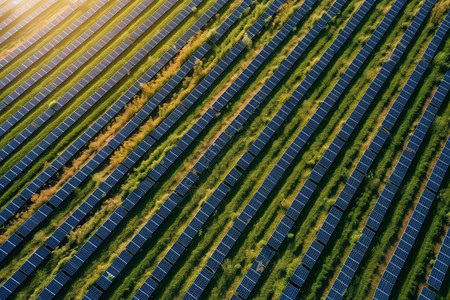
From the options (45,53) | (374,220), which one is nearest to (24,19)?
(45,53)

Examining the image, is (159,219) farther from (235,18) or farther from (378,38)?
(378,38)

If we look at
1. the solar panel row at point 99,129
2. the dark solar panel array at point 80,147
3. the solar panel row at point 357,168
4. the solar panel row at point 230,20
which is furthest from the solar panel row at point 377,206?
the dark solar panel array at point 80,147

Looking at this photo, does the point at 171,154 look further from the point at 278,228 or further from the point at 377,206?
the point at 377,206

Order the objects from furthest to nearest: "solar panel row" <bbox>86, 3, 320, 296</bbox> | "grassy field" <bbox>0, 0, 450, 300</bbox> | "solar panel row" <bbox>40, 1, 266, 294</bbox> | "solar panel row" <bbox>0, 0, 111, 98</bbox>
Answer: "solar panel row" <bbox>0, 0, 111, 98</bbox>, "solar panel row" <bbox>40, 1, 266, 294</bbox>, "solar panel row" <bbox>86, 3, 320, 296</bbox>, "grassy field" <bbox>0, 0, 450, 300</bbox>

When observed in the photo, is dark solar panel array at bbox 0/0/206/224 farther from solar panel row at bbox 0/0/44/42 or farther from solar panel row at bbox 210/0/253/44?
solar panel row at bbox 0/0/44/42

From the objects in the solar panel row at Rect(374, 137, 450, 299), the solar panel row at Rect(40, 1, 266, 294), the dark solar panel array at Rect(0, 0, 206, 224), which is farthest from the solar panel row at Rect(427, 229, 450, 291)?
the dark solar panel array at Rect(0, 0, 206, 224)

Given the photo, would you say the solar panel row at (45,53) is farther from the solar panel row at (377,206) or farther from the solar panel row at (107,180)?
the solar panel row at (377,206)

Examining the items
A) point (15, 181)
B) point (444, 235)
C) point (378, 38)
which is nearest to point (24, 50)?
point (15, 181)
